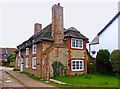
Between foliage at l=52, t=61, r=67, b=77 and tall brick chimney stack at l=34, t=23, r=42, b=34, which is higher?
tall brick chimney stack at l=34, t=23, r=42, b=34

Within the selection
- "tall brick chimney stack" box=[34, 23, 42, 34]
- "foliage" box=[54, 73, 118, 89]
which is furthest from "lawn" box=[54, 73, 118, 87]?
"tall brick chimney stack" box=[34, 23, 42, 34]

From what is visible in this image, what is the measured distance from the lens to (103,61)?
91.2 feet

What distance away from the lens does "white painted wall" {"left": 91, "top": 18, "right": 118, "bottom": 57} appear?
29725mm

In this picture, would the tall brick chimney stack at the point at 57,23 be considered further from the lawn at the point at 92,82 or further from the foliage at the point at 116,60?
the foliage at the point at 116,60

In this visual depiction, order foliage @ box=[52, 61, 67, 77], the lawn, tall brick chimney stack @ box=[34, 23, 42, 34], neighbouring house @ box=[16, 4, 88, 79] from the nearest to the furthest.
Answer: the lawn
foliage @ box=[52, 61, 67, 77]
neighbouring house @ box=[16, 4, 88, 79]
tall brick chimney stack @ box=[34, 23, 42, 34]

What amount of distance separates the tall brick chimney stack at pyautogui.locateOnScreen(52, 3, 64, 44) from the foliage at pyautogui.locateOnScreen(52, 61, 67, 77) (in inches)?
116

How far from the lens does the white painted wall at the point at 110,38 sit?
29725mm

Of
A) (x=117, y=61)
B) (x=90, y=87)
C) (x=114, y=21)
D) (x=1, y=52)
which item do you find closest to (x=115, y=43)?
(x=114, y=21)

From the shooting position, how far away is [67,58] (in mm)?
25125

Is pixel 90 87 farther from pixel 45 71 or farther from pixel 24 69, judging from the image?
pixel 24 69

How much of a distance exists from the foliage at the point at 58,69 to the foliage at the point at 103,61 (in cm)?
633

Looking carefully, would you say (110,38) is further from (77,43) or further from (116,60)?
(77,43)

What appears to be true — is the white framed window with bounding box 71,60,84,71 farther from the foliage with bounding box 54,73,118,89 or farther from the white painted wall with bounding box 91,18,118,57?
the white painted wall with bounding box 91,18,118,57

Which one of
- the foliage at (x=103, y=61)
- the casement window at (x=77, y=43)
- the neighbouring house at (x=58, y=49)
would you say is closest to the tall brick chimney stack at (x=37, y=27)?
the neighbouring house at (x=58, y=49)
